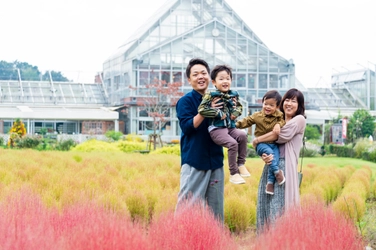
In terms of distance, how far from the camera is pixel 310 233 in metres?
3.25

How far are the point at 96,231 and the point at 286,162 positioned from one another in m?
2.14

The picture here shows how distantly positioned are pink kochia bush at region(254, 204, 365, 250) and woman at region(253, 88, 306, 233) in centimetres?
66

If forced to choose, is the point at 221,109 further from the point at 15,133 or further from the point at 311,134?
the point at 311,134

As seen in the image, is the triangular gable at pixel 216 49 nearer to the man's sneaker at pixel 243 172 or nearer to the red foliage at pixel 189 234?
the man's sneaker at pixel 243 172

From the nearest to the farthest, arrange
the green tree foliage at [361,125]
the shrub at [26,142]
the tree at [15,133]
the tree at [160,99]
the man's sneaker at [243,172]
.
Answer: the man's sneaker at [243,172], the shrub at [26,142], the tree at [15,133], the green tree foliage at [361,125], the tree at [160,99]

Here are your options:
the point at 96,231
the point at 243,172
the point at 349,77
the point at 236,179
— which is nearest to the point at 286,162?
the point at 243,172

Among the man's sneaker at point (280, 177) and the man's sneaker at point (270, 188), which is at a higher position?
the man's sneaker at point (280, 177)

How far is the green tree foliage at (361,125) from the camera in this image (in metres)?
26.5

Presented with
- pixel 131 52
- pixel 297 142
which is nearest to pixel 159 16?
pixel 131 52

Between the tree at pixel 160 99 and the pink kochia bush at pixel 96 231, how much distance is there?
935 inches

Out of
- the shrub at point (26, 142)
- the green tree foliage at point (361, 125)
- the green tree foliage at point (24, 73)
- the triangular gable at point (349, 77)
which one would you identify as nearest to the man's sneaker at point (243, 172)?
the shrub at point (26, 142)

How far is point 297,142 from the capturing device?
4793 millimetres

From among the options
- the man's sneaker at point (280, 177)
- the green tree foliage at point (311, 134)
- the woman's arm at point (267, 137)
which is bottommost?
the green tree foliage at point (311, 134)

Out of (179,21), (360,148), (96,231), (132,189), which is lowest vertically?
(360,148)
